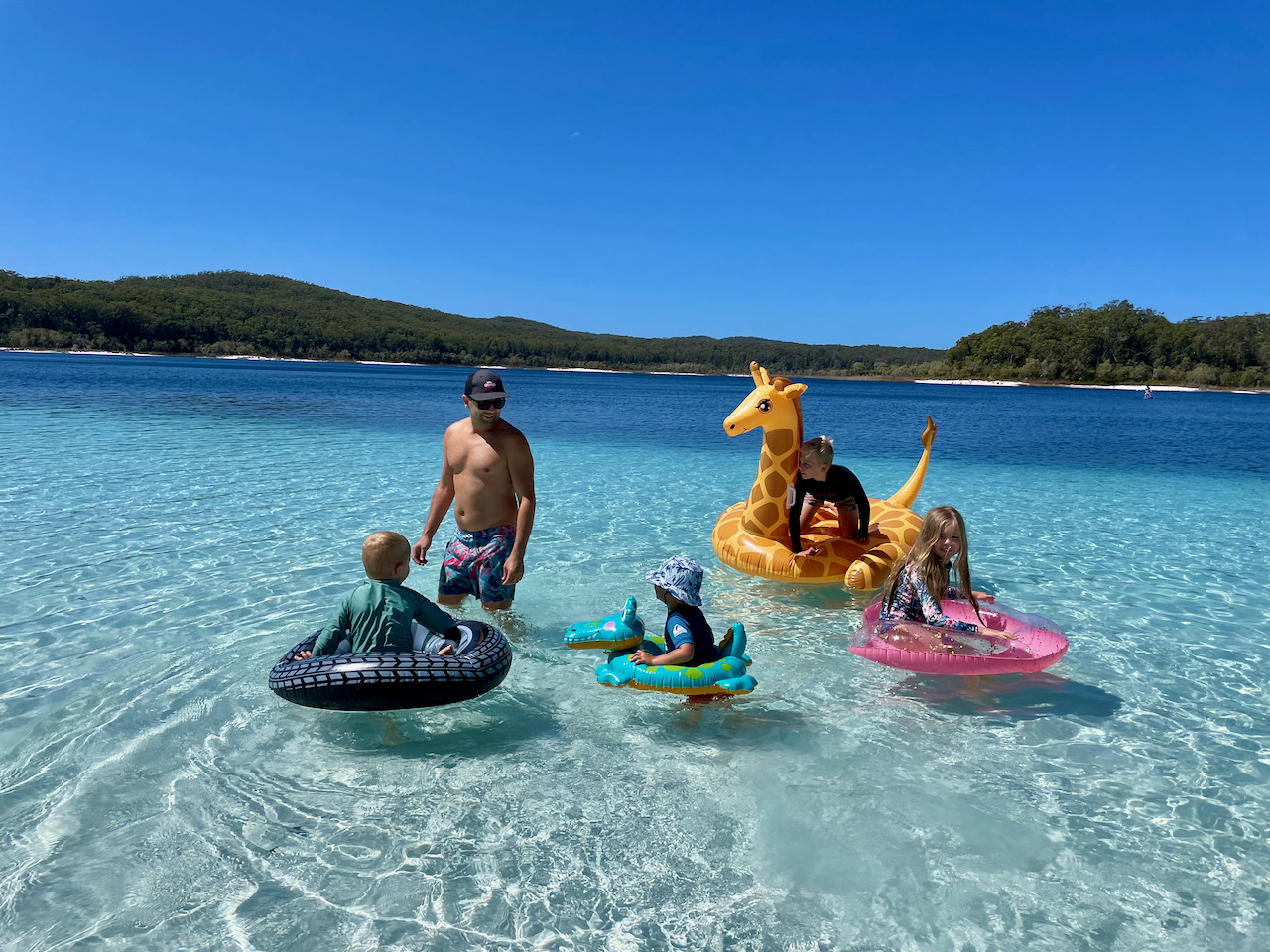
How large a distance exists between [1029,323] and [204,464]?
146977mm

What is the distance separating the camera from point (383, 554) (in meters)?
3.54

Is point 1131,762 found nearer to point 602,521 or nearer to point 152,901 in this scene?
point 152,901

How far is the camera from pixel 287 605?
584cm

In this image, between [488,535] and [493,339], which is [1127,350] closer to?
[493,339]

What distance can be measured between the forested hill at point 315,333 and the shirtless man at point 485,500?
369ft

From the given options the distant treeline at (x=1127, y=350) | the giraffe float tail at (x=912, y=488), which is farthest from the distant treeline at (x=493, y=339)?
the giraffe float tail at (x=912, y=488)

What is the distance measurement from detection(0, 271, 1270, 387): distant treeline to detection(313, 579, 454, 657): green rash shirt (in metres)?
93.1

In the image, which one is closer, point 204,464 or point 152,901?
point 152,901

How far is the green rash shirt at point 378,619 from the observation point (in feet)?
11.7

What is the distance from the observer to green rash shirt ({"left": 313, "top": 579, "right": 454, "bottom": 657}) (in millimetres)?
3566

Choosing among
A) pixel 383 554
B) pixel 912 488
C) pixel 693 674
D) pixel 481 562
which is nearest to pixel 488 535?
pixel 481 562

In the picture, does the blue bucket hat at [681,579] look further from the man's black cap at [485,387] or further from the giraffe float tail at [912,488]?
the giraffe float tail at [912,488]

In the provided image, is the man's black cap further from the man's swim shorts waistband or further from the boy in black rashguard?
the boy in black rashguard

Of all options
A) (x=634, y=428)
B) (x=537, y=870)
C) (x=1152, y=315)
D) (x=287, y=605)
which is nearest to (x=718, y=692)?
(x=537, y=870)
